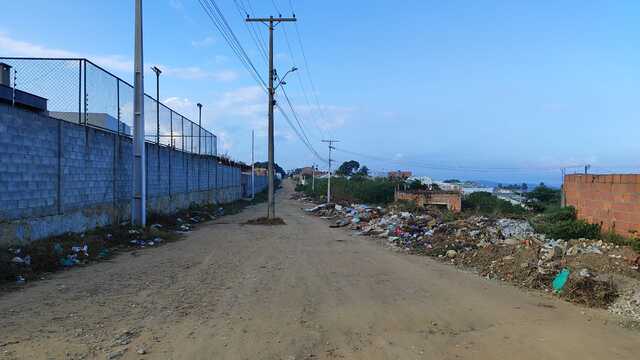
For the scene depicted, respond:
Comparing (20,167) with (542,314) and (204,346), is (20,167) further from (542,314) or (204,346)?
(542,314)

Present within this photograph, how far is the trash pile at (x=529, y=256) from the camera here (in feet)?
27.2

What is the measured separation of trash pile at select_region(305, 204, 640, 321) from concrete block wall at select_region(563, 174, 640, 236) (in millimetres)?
1148

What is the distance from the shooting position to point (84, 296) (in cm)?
762

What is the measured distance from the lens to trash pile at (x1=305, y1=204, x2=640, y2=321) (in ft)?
27.2

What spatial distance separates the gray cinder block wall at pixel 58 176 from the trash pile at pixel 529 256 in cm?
918

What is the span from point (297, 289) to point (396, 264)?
4.06 meters

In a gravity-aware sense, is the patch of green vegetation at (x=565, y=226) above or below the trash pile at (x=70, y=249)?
above

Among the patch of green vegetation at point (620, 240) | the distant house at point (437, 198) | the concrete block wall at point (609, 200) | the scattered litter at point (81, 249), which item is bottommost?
the distant house at point (437, 198)

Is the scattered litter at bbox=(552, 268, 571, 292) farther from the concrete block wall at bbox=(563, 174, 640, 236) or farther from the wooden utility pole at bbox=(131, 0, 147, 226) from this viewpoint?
the wooden utility pole at bbox=(131, 0, 147, 226)

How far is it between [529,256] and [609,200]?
3991 millimetres

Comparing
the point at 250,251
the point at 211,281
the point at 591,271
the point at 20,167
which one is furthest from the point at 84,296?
the point at 591,271

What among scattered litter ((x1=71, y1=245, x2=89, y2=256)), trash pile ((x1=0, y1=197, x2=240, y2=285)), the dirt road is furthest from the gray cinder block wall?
the dirt road

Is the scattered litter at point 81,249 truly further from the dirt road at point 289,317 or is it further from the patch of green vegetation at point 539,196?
the patch of green vegetation at point 539,196

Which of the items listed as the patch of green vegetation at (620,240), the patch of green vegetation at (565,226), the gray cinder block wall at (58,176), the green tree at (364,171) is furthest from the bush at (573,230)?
the green tree at (364,171)
